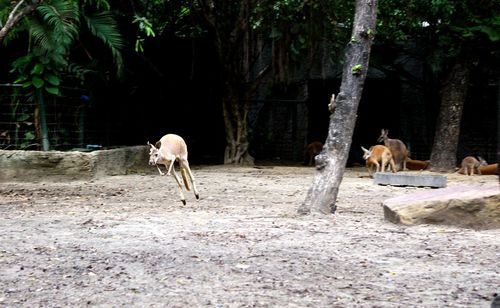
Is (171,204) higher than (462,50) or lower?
lower

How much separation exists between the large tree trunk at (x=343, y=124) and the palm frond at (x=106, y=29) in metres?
6.18

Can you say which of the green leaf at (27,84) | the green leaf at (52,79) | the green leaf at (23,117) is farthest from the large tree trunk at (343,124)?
the green leaf at (23,117)

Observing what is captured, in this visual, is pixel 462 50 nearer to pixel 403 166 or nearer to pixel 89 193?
pixel 403 166

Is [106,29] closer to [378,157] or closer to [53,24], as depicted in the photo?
[53,24]

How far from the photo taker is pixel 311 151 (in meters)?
18.2

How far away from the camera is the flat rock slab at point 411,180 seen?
1162 centimetres

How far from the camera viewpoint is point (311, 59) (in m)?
16.6

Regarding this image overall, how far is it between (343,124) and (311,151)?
33.3 ft

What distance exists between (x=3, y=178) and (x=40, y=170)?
0.62 meters

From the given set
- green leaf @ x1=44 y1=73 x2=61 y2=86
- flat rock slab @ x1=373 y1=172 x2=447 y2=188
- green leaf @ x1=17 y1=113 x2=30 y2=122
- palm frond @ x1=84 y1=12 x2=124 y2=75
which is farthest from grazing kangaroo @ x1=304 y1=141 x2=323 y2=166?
green leaf @ x1=17 y1=113 x2=30 y2=122

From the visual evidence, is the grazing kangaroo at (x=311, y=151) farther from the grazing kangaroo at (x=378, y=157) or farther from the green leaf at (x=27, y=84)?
the green leaf at (x=27, y=84)

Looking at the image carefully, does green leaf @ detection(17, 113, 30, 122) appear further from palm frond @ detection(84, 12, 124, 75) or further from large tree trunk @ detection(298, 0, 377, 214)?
large tree trunk @ detection(298, 0, 377, 214)

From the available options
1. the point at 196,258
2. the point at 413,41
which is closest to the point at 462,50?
the point at 413,41

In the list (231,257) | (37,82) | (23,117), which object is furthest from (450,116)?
(231,257)
